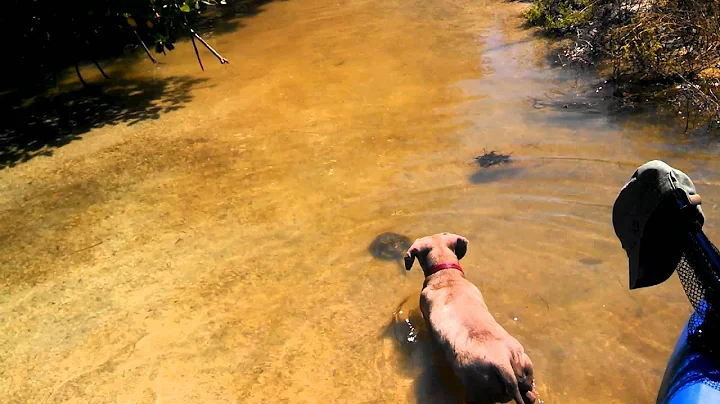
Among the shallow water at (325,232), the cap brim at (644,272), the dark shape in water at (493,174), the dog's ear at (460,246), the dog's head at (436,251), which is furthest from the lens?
the dark shape in water at (493,174)

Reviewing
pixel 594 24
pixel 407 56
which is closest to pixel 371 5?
pixel 407 56

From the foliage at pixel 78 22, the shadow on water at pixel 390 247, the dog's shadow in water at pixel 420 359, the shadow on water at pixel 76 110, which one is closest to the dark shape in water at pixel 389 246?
the shadow on water at pixel 390 247

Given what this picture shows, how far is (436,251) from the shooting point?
4426 mm

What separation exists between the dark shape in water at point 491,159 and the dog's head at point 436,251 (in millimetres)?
1889

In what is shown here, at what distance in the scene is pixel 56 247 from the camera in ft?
19.3

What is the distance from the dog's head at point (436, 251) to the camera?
4.40 m

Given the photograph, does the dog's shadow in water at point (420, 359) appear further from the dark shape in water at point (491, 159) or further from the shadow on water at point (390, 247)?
the dark shape in water at point (491, 159)

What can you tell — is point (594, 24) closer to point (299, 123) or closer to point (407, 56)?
point (407, 56)

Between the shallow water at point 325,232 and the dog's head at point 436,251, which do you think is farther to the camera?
the dog's head at point 436,251

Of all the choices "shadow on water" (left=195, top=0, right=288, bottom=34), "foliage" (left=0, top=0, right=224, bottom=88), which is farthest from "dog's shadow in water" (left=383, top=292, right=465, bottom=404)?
"shadow on water" (left=195, top=0, right=288, bottom=34)

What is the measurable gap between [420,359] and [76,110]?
286 inches

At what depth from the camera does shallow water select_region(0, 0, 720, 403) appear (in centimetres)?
427

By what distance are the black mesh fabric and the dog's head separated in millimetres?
1724

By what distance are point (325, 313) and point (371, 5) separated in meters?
9.01
